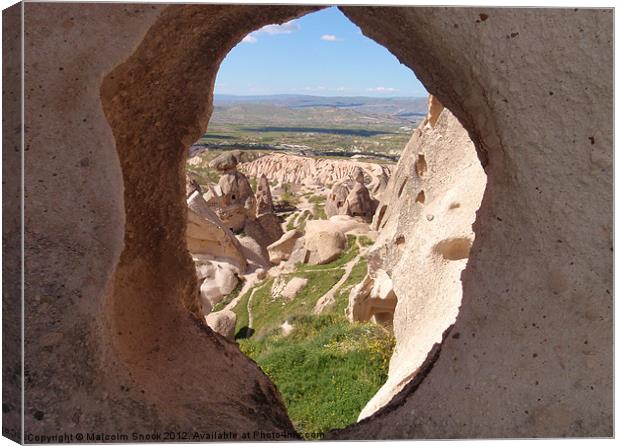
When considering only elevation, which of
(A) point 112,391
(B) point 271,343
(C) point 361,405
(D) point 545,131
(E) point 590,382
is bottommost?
(B) point 271,343

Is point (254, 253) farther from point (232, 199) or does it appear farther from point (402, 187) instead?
point (402, 187)

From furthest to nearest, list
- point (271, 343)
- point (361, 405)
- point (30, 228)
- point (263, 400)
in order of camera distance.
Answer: point (271, 343) → point (361, 405) → point (263, 400) → point (30, 228)

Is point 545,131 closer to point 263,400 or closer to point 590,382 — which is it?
point 590,382

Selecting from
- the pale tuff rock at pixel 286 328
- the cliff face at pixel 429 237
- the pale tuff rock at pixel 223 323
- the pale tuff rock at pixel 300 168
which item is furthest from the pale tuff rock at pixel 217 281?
the pale tuff rock at pixel 300 168

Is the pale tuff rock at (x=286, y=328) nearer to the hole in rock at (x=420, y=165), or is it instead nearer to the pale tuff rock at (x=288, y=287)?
the pale tuff rock at (x=288, y=287)

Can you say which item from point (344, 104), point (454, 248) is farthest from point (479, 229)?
point (344, 104)

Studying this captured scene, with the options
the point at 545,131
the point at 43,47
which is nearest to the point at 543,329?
the point at 545,131

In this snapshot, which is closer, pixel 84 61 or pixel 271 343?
pixel 84 61

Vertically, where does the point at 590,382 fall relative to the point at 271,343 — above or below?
above
